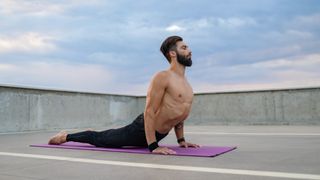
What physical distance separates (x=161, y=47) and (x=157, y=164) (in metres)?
1.51

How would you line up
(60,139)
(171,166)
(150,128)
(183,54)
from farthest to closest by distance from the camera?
1. (60,139)
2. (183,54)
3. (150,128)
4. (171,166)

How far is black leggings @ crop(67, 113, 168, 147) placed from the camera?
13.5 feet

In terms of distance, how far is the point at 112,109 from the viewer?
1233 cm

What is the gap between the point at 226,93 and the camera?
10852 mm

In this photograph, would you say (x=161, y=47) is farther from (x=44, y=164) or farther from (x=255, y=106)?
(x=255, y=106)

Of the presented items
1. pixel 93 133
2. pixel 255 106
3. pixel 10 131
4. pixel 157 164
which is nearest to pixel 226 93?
pixel 255 106

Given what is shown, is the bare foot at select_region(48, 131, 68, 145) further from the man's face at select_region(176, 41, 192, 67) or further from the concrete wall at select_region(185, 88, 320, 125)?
the concrete wall at select_region(185, 88, 320, 125)

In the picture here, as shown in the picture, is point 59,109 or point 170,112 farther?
point 59,109

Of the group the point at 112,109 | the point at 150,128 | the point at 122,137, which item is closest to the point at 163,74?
the point at 150,128

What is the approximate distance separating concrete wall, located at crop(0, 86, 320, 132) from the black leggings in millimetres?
5079

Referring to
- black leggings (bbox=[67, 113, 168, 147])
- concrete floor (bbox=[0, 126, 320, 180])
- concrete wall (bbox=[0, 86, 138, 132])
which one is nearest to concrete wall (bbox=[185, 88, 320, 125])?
concrete wall (bbox=[0, 86, 138, 132])

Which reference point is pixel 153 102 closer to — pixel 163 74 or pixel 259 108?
pixel 163 74

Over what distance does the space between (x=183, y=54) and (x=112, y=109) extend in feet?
28.4

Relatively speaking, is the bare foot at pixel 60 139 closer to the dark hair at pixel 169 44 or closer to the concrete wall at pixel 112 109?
the dark hair at pixel 169 44
